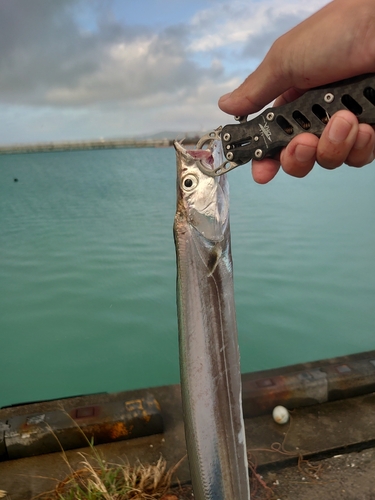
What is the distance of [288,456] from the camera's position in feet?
8.16

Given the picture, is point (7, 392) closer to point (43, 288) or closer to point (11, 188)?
point (43, 288)

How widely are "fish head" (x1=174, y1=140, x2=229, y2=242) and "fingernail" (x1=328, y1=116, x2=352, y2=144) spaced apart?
1.34 ft

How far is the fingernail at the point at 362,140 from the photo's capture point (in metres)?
1.51

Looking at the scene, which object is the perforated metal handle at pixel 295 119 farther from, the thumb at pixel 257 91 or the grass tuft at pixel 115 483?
the grass tuft at pixel 115 483

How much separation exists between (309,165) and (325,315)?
5764 mm

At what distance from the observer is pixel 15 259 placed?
32.2ft

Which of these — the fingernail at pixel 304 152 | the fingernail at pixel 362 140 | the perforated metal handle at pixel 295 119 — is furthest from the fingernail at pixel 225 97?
the fingernail at pixel 362 140

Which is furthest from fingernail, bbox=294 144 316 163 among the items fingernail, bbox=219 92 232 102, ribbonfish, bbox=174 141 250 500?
fingernail, bbox=219 92 232 102

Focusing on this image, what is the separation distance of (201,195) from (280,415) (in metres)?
1.74

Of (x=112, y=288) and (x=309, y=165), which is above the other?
(x=309, y=165)

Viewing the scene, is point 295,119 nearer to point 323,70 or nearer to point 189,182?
point 323,70

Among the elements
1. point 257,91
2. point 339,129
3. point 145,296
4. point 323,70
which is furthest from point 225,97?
point 145,296

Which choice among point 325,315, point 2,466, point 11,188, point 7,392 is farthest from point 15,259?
point 11,188

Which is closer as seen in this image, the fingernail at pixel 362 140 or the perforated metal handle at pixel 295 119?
the perforated metal handle at pixel 295 119
